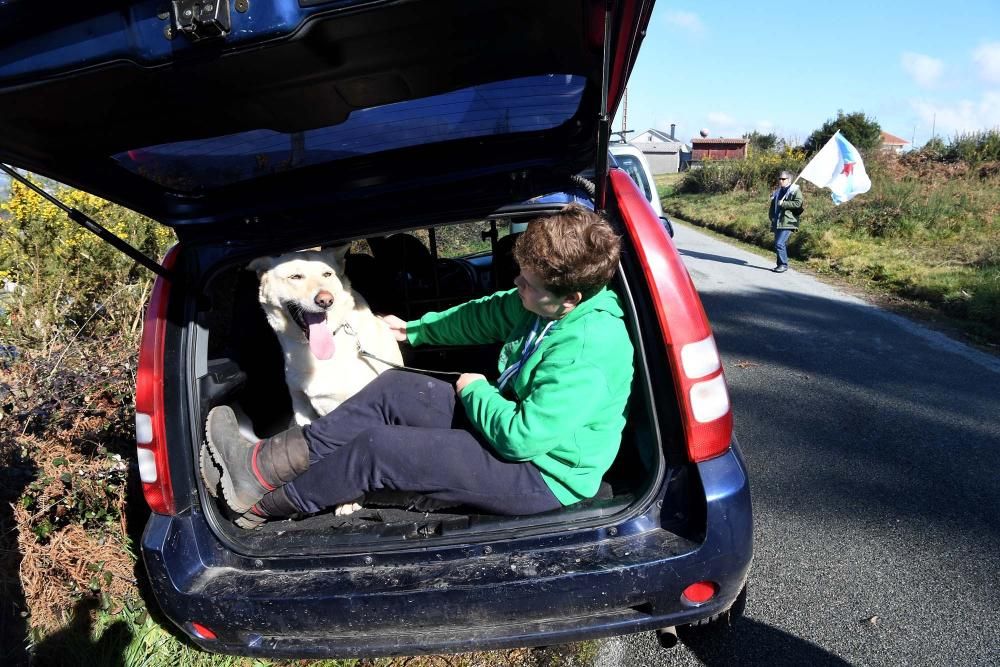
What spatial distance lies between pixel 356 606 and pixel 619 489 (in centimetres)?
96

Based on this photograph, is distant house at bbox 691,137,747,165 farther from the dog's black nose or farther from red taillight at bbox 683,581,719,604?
red taillight at bbox 683,581,719,604

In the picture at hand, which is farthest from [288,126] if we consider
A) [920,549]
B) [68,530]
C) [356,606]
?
[920,549]

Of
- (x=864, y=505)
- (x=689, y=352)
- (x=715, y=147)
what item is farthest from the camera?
(x=715, y=147)

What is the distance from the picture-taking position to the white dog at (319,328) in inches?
103

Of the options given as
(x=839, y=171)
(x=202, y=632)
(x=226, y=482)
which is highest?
(x=839, y=171)

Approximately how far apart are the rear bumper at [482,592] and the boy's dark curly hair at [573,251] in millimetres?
676

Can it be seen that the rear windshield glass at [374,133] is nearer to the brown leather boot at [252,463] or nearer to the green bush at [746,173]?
the brown leather boot at [252,463]

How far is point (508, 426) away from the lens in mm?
1854

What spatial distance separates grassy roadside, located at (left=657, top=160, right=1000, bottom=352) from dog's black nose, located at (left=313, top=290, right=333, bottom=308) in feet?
22.9

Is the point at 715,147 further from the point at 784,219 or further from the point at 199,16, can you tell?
the point at 199,16

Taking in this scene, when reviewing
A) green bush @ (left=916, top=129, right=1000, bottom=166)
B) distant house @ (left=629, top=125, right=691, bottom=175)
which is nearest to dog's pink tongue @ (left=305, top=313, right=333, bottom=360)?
green bush @ (left=916, top=129, right=1000, bottom=166)

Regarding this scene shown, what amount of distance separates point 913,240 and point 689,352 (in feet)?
46.6

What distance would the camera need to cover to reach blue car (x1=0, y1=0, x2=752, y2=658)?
1.42m

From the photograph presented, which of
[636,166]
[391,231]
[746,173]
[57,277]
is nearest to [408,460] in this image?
[391,231]
